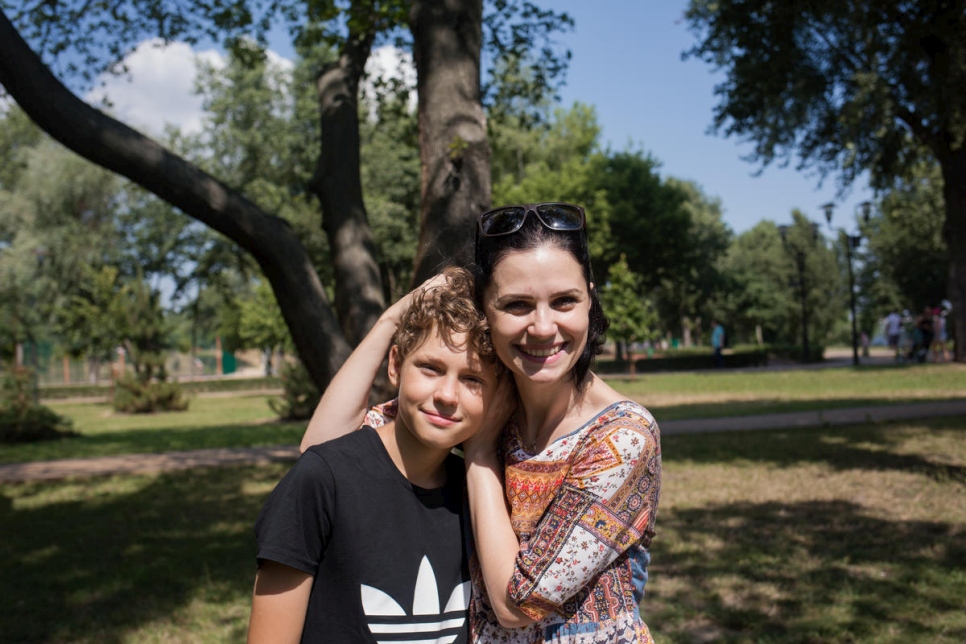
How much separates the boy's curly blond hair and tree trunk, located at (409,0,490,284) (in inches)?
63.4

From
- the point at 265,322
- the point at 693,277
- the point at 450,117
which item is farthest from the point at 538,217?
the point at 693,277

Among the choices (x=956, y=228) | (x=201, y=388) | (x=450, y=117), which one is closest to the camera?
(x=450, y=117)

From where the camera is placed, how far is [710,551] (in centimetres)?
613

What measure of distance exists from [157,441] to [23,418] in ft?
12.5

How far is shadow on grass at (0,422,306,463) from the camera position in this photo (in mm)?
14297

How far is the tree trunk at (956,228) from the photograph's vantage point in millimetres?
17281

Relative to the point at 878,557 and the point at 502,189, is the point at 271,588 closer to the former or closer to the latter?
the point at 878,557

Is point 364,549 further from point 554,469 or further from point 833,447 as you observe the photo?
point 833,447

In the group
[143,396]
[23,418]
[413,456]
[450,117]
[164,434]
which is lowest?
[164,434]

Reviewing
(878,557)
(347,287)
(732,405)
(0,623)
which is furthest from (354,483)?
(732,405)

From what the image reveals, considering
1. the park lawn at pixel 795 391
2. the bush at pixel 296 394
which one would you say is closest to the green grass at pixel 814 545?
the park lawn at pixel 795 391

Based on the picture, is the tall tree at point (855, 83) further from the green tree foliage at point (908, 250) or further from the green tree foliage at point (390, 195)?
the green tree foliage at point (908, 250)

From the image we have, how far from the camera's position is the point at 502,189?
38.2 metres

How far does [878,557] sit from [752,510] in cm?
164
